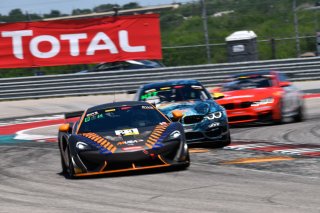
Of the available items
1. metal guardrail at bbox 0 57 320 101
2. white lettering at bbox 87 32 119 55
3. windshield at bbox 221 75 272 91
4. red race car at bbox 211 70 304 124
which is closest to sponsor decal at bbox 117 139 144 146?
red race car at bbox 211 70 304 124

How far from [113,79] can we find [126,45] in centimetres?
148

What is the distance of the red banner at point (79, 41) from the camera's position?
89.7 feet

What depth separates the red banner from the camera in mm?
27328

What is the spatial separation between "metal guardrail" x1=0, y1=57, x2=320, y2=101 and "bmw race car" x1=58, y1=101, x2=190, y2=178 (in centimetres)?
1501

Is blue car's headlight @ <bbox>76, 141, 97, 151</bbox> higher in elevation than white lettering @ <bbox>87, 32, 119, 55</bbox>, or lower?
lower

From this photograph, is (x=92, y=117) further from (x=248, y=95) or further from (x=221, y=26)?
(x=221, y=26)

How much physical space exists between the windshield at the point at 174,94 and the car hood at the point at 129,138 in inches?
138

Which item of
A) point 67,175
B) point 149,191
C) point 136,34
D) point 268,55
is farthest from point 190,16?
point 149,191

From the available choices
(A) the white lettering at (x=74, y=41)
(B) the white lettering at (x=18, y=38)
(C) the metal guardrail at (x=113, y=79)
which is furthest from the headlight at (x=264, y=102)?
(B) the white lettering at (x=18, y=38)

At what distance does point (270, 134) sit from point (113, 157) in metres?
5.86

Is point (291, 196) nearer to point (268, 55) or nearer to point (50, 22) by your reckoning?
point (50, 22)

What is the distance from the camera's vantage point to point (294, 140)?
14.3m

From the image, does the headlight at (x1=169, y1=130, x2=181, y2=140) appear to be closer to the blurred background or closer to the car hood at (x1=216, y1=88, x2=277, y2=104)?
the car hood at (x1=216, y1=88, x2=277, y2=104)

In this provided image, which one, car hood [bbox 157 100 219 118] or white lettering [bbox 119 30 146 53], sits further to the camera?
white lettering [bbox 119 30 146 53]
